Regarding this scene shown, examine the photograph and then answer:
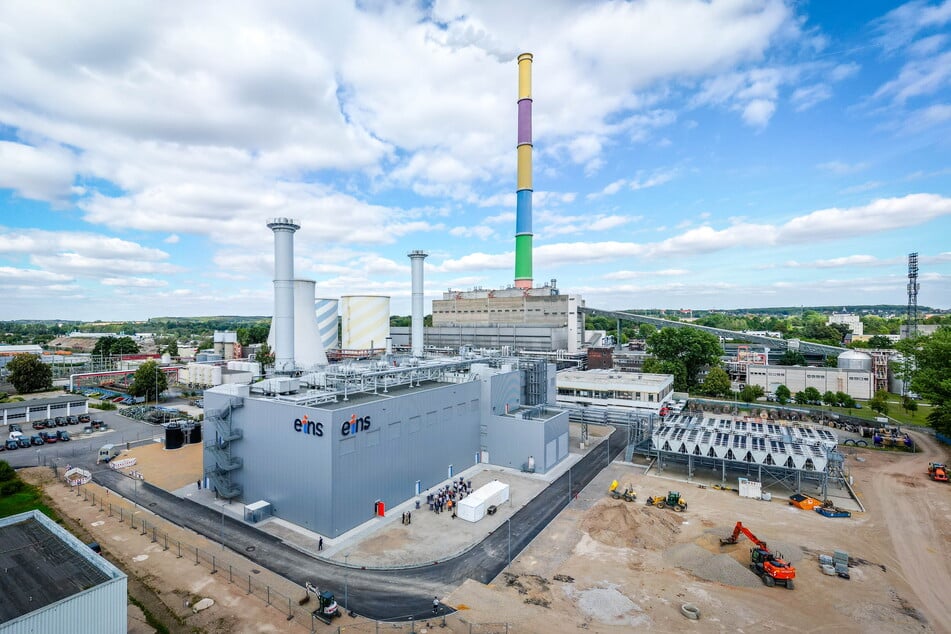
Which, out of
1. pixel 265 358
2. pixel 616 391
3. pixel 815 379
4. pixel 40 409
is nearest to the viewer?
pixel 616 391

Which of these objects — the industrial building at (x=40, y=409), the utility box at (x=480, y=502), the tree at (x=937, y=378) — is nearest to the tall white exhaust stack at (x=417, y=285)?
the utility box at (x=480, y=502)

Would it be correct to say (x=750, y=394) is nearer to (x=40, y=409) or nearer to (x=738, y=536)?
(x=738, y=536)

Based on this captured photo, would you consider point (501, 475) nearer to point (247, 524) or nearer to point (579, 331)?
point (247, 524)

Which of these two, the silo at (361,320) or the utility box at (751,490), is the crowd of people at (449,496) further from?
the silo at (361,320)

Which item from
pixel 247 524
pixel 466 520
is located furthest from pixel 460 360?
pixel 247 524

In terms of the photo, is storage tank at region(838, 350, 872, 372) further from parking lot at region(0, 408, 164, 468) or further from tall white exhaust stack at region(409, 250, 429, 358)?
parking lot at region(0, 408, 164, 468)

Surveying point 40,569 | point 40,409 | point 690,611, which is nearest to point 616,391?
point 690,611

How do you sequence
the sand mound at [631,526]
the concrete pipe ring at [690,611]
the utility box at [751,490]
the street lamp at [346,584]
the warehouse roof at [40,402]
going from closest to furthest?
the concrete pipe ring at [690,611] → the street lamp at [346,584] → the sand mound at [631,526] → the utility box at [751,490] → the warehouse roof at [40,402]
